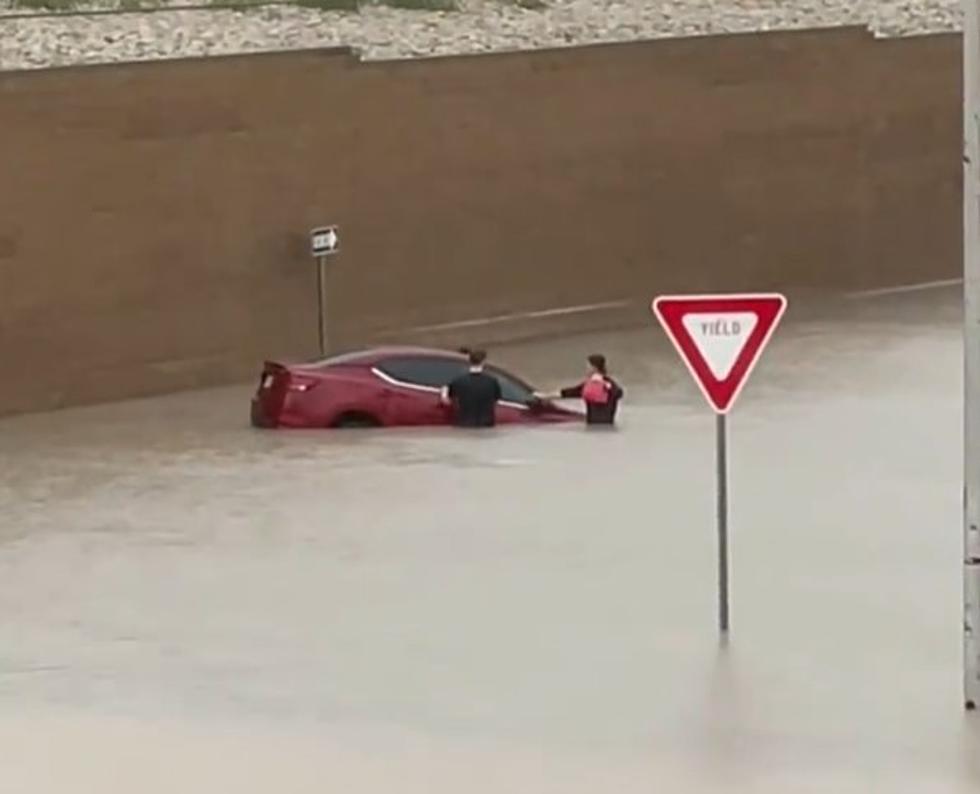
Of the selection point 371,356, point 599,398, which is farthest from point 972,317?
point 371,356

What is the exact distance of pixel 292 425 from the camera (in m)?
30.2

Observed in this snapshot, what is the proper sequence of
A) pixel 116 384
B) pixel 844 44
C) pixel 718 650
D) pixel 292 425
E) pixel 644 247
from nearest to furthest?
pixel 718 650 < pixel 292 425 < pixel 116 384 < pixel 644 247 < pixel 844 44

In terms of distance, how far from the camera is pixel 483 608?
16.7 m

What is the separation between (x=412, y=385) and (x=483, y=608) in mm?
13710

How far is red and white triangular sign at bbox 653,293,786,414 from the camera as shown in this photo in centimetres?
1380

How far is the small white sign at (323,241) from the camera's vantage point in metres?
36.0

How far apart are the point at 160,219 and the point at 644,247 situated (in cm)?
980

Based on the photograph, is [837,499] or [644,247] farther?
[644,247]

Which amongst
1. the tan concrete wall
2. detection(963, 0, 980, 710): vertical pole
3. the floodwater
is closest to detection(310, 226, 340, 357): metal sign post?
the tan concrete wall

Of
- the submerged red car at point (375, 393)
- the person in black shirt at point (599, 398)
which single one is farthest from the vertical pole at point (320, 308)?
the person in black shirt at point (599, 398)

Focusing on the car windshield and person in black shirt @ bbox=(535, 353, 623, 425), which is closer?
person in black shirt @ bbox=(535, 353, 623, 425)

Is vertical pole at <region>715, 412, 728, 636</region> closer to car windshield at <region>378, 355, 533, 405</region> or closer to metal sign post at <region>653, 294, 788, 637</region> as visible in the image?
metal sign post at <region>653, 294, 788, 637</region>

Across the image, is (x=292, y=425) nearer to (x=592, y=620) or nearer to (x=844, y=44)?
(x=592, y=620)

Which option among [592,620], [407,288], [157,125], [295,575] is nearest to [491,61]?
[407,288]
